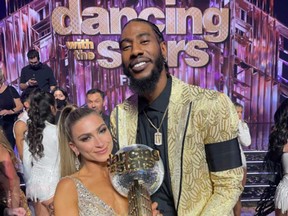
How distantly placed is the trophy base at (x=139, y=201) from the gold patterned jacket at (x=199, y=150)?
0.68 ft

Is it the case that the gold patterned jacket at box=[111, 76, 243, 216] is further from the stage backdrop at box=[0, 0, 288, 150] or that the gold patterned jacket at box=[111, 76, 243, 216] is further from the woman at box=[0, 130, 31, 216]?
the stage backdrop at box=[0, 0, 288, 150]

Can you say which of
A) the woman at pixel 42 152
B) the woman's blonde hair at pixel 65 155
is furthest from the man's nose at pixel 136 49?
the woman at pixel 42 152

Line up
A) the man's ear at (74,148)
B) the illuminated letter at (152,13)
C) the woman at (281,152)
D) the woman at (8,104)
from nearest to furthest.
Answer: the man's ear at (74,148)
the woman at (281,152)
the woman at (8,104)
the illuminated letter at (152,13)

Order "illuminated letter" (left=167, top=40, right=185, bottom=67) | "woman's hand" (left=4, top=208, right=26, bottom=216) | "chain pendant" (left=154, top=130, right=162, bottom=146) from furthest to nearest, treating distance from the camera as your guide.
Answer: "illuminated letter" (left=167, top=40, right=185, bottom=67) → "woman's hand" (left=4, top=208, right=26, bottom=216) → "chain pendant" (left=154, top=130, right=162, bottom=146)

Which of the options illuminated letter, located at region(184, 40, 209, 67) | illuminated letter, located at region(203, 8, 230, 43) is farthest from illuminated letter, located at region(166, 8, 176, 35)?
illuminated letter, located at region(203, 8, 230, 43)

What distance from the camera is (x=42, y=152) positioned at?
10.2 feet

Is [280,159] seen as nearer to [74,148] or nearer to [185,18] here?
[74,148]

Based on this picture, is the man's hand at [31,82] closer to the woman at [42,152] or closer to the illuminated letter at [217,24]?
the woman at [42,152]

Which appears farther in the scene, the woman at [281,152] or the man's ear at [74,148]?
the woman at [281,152]

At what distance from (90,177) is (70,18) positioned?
4784 millimetres

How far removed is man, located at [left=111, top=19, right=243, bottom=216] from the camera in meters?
1.33

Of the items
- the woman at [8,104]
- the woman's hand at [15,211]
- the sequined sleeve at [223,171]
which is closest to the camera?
the sequined sleeve at [223,171]

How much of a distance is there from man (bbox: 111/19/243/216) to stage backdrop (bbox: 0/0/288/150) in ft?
14.8

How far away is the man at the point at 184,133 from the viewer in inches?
52.2
